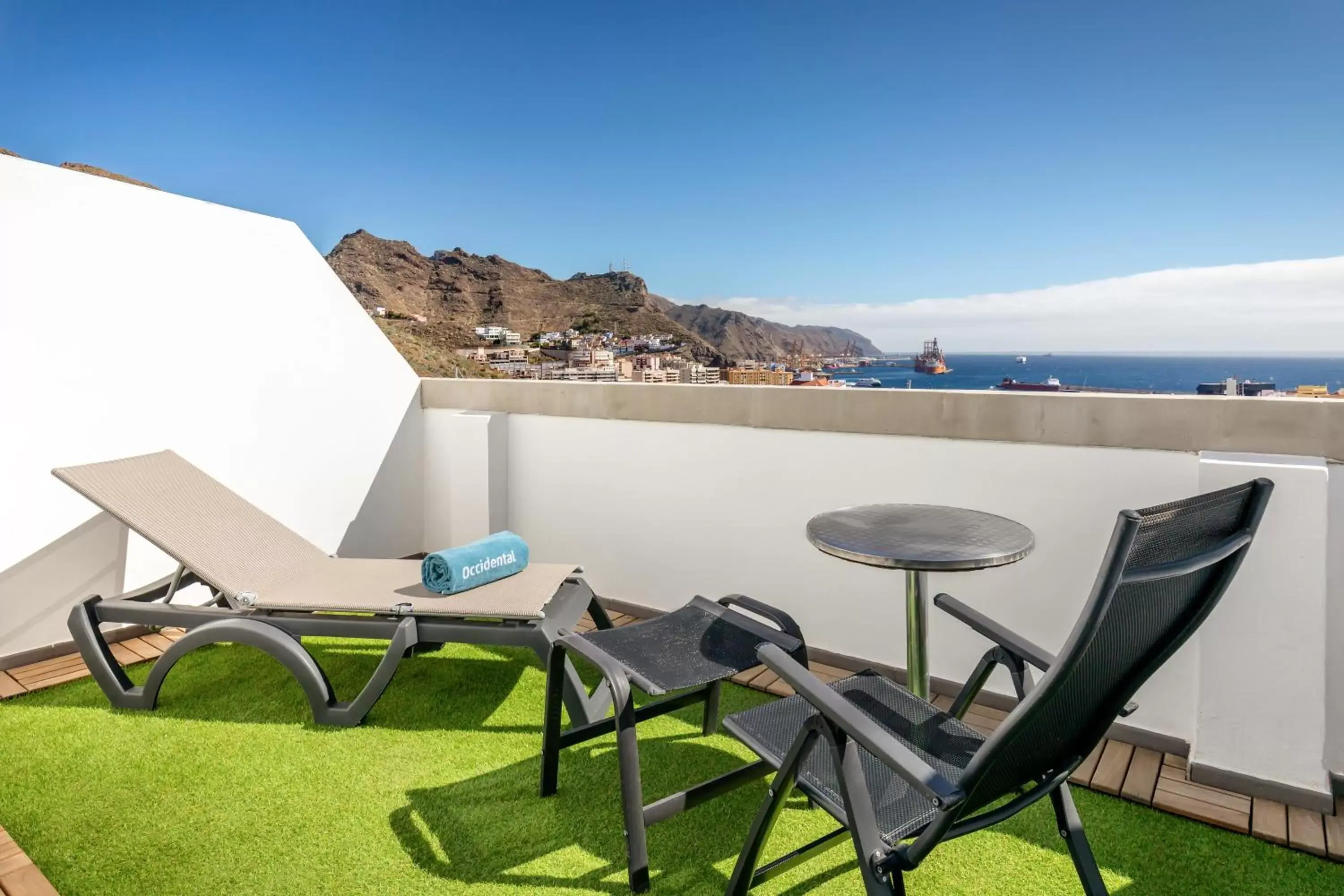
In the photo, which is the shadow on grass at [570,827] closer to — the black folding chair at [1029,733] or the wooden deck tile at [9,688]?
the black folding chair at [1029,733]

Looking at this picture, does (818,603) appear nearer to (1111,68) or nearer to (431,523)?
(431,523)

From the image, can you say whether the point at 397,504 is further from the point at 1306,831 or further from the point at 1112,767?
the point at 1306,831

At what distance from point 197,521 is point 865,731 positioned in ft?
Result: 9.58

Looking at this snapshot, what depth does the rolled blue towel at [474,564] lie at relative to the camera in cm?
280

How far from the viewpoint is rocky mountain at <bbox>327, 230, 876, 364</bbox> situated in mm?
10258

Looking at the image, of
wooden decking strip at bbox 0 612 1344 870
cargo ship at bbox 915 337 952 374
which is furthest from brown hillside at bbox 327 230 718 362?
cargo ship at bbox 915 337 952 374

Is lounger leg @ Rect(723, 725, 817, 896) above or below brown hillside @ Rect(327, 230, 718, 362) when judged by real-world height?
below

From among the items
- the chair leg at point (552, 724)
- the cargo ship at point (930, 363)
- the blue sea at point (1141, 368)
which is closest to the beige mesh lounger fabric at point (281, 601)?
the chair leg at point (552, 724)

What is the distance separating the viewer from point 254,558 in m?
3.12

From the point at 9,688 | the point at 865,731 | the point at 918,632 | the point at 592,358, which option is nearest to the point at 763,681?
the point at 918,632

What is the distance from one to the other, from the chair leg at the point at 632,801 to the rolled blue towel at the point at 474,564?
106cm

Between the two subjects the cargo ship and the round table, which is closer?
the round table

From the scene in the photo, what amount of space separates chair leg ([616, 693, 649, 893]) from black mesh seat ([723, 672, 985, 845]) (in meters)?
0.27

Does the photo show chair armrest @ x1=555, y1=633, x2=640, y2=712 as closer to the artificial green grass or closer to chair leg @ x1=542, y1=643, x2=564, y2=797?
chair leg @ x1=542, y1=643, x2=564, y2=797
